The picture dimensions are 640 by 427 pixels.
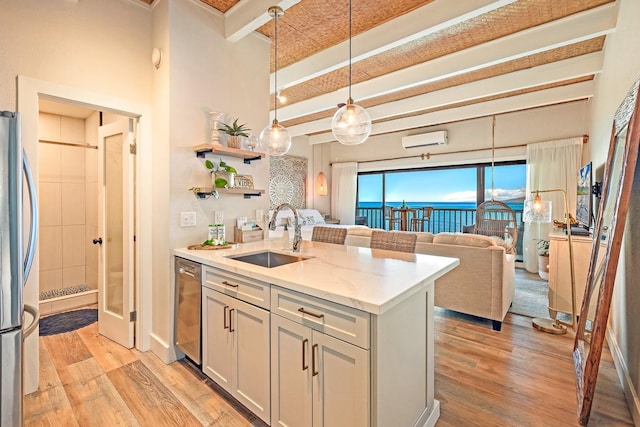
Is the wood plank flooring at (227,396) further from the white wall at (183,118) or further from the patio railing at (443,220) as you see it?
the patio railing at (443,220)

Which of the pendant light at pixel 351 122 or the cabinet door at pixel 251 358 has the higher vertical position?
the pendant light at pixel 351 122

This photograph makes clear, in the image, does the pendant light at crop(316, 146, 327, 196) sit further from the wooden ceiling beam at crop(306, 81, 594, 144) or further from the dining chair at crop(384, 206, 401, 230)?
the wooden ceiling beam at crop(306, 81, 594, 144)

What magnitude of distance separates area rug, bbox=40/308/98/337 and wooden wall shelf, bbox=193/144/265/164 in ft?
7.50

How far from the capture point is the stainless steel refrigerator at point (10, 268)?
1145 mm

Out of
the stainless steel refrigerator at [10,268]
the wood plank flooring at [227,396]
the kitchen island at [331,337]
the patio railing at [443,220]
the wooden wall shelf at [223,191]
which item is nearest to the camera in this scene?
the stainless steel refrigerator at [10,268]

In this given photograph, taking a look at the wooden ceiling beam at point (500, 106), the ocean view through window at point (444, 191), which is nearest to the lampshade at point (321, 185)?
the ocean view through window at point (444, 191)

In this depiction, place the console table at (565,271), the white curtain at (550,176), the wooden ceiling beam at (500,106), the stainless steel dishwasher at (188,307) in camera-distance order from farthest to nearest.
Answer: the white curtain at (550,176)
the wooden ceiling beam at (500,106)
the console table at (565,271)
the stainless steel dishwasher at (188,307)

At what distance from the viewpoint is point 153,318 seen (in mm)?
2646

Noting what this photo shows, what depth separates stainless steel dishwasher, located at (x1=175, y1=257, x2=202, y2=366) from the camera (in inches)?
85.4

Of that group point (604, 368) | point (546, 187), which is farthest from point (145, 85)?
point (546, 187)

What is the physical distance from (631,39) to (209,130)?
327cm

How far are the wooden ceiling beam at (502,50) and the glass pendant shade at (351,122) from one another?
187 centimetres

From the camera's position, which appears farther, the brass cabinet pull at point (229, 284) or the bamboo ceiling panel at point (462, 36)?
the bamboo ceiling panel at point (462, 36)

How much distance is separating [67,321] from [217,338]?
94.1 inches
